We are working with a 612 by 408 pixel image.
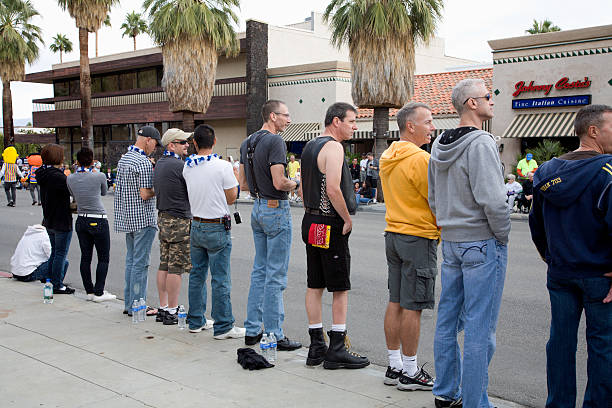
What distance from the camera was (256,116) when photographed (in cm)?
3297

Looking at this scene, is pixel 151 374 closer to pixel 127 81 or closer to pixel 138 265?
pixel 138 265

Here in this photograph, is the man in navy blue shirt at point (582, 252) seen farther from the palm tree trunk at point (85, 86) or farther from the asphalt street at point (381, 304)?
the palm tree trunk at point (85, 86)

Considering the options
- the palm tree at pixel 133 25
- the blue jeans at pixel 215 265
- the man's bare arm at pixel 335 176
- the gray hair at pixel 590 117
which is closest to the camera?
the gray hair at pixel 590 117

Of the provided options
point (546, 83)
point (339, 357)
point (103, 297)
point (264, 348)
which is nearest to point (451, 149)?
point (339, 357)

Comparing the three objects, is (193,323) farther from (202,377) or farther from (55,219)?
(55,219)

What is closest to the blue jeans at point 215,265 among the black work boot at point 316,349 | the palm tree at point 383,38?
the black work boot at point 316,349

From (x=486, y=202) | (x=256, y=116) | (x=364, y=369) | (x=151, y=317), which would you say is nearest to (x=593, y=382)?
(x=486, y=202)

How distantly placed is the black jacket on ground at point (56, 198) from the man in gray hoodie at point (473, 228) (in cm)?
542

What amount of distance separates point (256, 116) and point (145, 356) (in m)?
28.2

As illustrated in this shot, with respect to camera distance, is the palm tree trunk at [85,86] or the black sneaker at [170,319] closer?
the black sneaker at [170,319]

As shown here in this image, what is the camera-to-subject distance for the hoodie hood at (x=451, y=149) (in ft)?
12.9

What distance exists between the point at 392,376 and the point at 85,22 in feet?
95.9

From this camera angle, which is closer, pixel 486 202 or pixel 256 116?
pixel 486 202

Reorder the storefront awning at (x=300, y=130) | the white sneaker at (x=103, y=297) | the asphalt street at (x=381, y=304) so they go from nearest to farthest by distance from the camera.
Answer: the asphalt street at (x=381, y=304), the white sneaker at (x=103, y=297), the storefront awning at (x=300, y=130)
